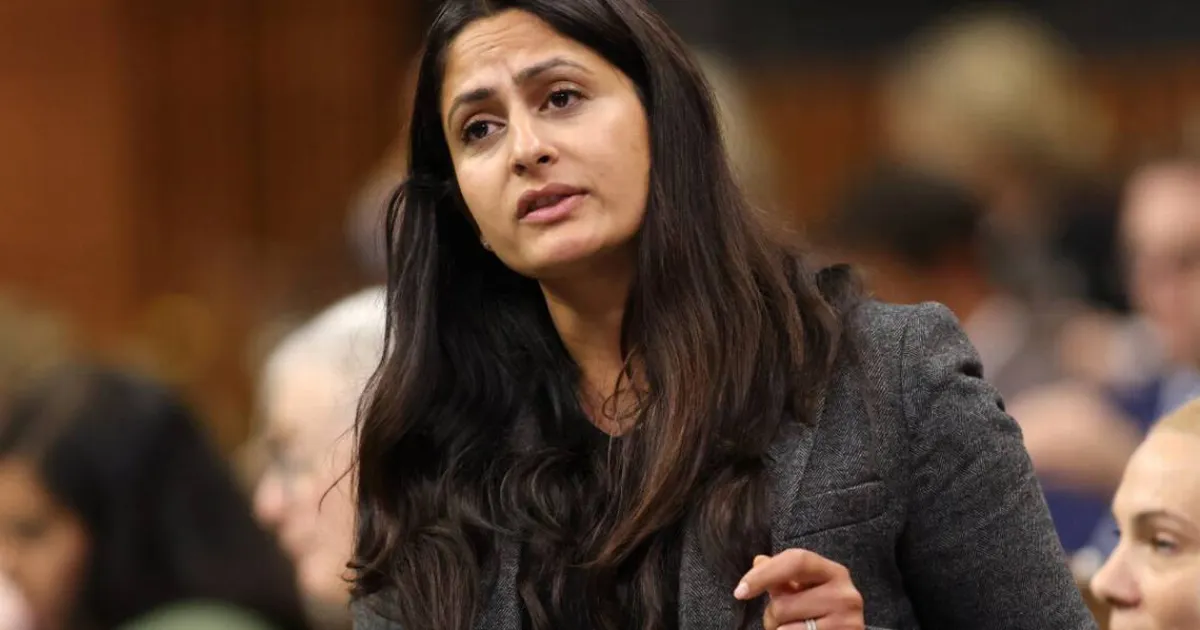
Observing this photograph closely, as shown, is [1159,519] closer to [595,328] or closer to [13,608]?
[595,328]

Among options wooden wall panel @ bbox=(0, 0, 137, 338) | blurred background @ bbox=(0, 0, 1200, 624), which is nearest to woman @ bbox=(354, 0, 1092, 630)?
blurred background @ bbox=(0, 0, 1200, 624)

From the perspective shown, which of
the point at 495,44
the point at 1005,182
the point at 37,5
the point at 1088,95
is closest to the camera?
the point at 495,44

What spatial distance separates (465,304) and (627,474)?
1.16 feet

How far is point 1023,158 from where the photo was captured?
14.7 feet

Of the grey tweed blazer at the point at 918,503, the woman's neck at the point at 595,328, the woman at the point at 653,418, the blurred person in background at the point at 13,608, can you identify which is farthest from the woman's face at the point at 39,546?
the grey tweed blazer at the point at 918,503

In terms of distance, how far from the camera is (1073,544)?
9.89 feet

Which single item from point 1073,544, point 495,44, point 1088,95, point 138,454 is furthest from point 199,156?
point 495,44

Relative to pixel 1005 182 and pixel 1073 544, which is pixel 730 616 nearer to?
pixel 1073 544

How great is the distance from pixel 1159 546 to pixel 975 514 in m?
0.27

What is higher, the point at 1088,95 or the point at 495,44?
the point at 1088,95

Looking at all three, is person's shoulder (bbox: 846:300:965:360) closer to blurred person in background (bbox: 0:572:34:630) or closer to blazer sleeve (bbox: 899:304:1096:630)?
blazer sleeve (bbox: 899:304:1096:630)

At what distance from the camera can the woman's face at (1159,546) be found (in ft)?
6.74

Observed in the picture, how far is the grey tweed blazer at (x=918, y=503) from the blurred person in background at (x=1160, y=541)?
0.14 m

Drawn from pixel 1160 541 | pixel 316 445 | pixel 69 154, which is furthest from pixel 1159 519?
pixel 69 154
